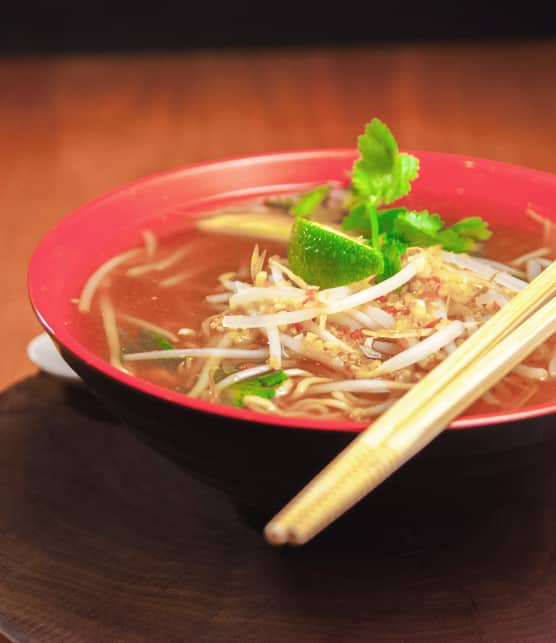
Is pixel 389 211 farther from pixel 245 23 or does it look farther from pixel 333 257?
pixel 245 23

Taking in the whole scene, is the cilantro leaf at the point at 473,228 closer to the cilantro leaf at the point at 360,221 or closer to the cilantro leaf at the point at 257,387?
the cilantro leaf at the point at 360,221

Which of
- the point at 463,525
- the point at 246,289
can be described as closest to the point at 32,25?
the point at 246,289

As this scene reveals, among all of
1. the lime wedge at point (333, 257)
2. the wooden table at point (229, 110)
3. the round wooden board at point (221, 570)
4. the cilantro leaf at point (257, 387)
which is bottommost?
the wooden table at point (229, 110)

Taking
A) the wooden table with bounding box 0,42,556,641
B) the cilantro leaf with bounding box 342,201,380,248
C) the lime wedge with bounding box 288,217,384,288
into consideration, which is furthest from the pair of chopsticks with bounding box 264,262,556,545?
the wooden table with bounding box 0,42,556,641

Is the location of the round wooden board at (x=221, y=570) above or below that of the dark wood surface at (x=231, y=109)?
above

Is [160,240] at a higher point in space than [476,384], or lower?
lower

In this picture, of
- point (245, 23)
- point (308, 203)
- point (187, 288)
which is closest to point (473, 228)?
point (308, 203)

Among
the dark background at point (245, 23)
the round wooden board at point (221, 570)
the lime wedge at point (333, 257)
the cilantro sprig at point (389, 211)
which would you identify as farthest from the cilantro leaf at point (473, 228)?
the dark background at point (245, 23)

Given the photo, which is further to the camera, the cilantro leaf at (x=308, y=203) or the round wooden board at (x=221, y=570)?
the cilantro leaf at (x=308, y=203)

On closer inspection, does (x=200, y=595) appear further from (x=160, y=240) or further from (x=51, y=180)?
(x=51, y=180)
